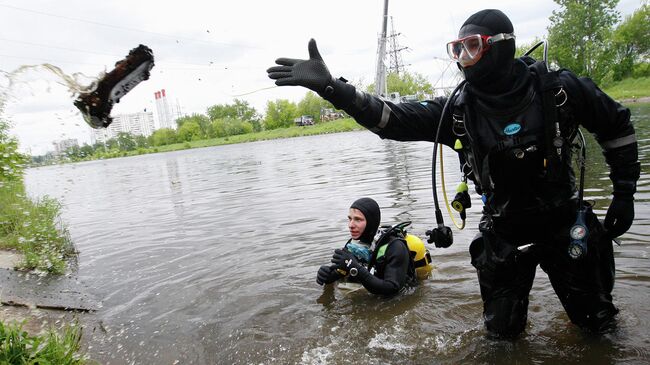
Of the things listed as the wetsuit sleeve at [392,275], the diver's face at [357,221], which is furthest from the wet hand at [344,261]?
the diver's face at [357,221]

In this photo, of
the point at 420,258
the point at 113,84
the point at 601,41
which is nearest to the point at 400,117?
the point at 420,258

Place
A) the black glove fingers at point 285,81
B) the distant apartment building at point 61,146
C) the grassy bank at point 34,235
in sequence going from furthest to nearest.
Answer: the distant apartment building at point 61,146 → the grassy bank at point 34,235 → the black glove fingers at point 285,81

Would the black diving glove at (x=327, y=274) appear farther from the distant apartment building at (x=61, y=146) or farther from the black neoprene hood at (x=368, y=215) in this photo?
the distant apartment building at (x=61, y=146)

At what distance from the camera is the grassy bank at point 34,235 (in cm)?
657

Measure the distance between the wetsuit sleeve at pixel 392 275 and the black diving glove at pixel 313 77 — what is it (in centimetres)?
195

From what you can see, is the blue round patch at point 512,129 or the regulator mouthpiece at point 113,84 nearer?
the blue round patch at point 512,129

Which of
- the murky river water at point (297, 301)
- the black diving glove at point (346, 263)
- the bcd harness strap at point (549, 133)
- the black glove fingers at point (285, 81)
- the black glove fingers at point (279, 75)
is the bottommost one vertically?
the murky river water at point (297, 301)

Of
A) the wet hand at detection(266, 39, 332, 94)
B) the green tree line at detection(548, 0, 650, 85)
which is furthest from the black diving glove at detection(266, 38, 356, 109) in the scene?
the green tree line at detection(548, 0, 650, 85)

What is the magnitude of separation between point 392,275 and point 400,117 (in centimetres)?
190

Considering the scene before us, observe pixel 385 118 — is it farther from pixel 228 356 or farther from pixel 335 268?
pixel 228 356

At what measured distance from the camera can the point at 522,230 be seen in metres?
2.92

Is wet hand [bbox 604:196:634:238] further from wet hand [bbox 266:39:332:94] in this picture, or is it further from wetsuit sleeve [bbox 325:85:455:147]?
wet hand [bbox 266:39:332:94]

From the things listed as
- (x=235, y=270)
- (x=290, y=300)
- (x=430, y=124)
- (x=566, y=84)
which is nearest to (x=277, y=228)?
(x=235, y=270)

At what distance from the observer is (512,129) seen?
104 inches
